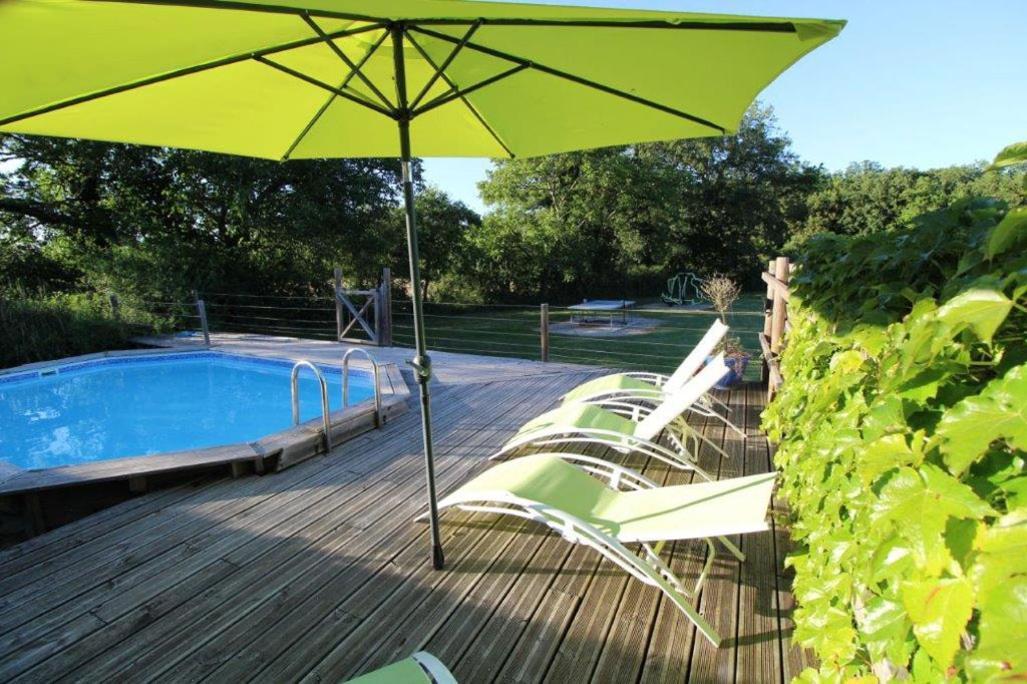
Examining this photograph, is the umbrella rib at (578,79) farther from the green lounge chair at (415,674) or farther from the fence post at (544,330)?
the fence post at (544,330)

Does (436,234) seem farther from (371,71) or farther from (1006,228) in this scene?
(1006,228)

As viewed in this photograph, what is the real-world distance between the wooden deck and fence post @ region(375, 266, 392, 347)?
623 centimetres

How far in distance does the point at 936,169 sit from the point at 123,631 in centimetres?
4357

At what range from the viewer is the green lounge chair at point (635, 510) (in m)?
1.94

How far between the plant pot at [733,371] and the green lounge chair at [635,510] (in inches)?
129

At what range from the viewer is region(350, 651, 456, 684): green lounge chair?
138cm

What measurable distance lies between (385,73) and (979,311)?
8.20 feet

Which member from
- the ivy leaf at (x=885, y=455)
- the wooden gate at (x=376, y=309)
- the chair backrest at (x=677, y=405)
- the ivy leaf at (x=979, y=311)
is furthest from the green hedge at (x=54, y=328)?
the ivy leaf at (x=979, y=311)

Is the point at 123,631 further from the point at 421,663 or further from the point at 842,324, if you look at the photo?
the point at 842,324

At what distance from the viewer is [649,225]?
22.9 meters

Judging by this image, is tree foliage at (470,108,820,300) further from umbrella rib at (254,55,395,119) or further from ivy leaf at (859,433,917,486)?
ivy leaf at (859,433,917,486)

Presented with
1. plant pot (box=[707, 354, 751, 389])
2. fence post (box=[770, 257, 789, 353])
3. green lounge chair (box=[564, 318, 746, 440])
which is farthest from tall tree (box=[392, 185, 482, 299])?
green lounge chair (box=[564, 318, 746, 440])

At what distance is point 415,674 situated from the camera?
4.62ft

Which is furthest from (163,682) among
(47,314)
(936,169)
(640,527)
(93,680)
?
(936,169)
